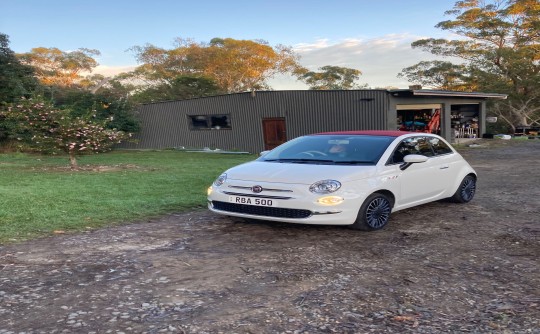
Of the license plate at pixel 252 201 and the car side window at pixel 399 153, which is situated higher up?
the car side window at pixel 399 153

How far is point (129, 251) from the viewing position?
16.3 ft

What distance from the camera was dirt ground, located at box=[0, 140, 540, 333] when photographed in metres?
3.23

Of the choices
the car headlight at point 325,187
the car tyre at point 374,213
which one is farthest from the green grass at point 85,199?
the car tyre at point 374,213

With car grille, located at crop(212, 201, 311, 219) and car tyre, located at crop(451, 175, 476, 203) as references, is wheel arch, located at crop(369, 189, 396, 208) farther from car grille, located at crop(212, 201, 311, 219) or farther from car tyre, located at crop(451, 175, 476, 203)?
car tyre, located at crop(451, 175, 476, 203)

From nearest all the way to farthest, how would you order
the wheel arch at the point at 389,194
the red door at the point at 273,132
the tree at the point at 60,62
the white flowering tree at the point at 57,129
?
the wheel arch at the point at 389,194 < the white flowering tree at the point at 57,129 < the red door at the point at 273,132 < the tree at the point at 60,62

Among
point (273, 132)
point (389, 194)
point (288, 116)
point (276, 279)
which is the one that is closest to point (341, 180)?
point (389, 194)

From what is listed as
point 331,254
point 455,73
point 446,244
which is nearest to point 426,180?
point 446,244

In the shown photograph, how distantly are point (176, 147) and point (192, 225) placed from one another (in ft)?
68.9

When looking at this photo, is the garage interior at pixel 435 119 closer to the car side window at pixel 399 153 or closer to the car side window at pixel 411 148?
the car side window at pixel 411 148

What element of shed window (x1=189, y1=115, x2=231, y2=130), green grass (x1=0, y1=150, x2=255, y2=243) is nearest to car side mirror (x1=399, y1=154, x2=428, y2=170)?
green grass (x1=0, y1=150, x2=255, y2=243)

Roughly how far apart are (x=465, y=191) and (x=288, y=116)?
14982 mm

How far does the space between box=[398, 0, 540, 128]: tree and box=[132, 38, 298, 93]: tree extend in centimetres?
1417

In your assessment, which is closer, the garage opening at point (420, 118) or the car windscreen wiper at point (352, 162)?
the car windscreen wiper at point (352, 162)

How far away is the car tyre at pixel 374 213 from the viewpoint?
18.6 feet
